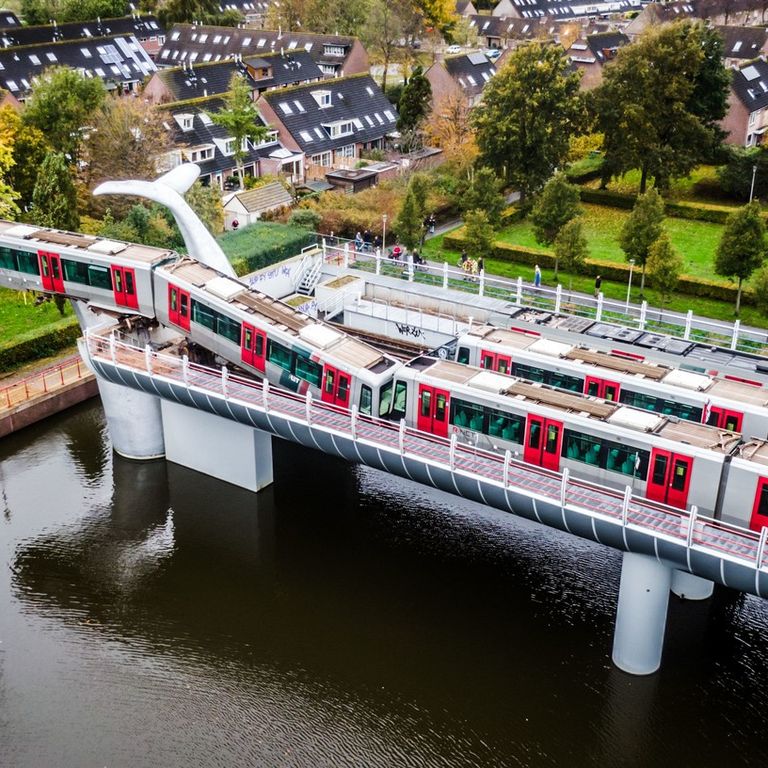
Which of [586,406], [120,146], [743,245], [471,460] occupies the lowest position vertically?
[471,460]

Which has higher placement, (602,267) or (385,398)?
(385,398)

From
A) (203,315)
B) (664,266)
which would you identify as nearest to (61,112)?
(203,315)

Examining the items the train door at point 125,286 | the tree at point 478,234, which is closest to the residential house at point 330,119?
the tree at point 478,234

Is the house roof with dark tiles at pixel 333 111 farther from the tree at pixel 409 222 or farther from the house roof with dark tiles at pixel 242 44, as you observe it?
the house roof with dark tiles at pixel 242 44

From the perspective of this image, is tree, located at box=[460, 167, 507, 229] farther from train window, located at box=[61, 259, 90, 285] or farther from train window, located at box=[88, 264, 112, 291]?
train window, located at box=[61, 259, 90, 285]

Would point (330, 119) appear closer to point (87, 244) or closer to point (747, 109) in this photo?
point (747, 109)
